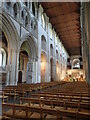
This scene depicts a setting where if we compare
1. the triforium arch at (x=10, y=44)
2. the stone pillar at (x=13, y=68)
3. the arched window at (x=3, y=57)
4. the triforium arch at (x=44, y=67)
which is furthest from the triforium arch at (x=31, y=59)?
the stone pillar at (x=13, y=68)

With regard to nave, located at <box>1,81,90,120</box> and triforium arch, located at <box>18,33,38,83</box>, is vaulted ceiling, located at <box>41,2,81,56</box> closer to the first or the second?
triforium arch, located at <box>18,33,38,83</box>

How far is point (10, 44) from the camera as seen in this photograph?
1257cm

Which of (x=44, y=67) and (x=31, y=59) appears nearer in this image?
(x=31, y=59)

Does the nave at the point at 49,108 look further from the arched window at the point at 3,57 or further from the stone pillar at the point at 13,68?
the arched window at the point at 3,57

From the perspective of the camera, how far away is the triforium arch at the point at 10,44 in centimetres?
1155

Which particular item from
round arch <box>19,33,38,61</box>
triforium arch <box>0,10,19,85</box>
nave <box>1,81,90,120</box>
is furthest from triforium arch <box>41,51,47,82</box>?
nave <box>1,81,90,120</box>

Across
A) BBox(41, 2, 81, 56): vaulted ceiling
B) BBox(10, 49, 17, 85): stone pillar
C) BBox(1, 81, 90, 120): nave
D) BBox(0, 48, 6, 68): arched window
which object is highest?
BBox(41, 2, 81, 56): vaulted ceiling

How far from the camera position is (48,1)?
19.1m

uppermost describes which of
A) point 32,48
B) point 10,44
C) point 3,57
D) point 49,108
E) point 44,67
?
point 32,48

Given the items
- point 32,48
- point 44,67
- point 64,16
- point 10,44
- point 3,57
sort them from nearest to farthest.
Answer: point 10,44 → point 32,48 → point 3,57 → point 44,67 → point 64,16

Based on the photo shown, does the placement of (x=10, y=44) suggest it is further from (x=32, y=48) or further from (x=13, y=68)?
(x=32, y=48)

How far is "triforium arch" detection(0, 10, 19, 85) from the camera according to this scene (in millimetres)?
11547

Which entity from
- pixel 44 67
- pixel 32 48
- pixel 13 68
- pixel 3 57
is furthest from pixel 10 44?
pixel 44 67

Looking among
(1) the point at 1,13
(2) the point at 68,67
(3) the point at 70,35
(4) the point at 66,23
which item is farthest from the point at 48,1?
(2) the point at 68,67
